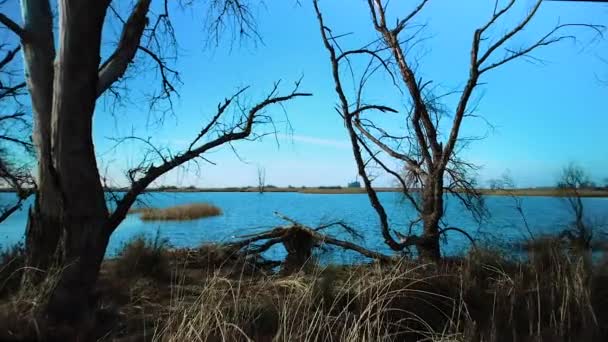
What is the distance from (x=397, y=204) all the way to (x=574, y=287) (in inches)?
202

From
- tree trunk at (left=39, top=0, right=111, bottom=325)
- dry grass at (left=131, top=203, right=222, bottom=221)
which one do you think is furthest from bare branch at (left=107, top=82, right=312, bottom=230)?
dry grass at (left=131, top=203, right=222, bottom=221)

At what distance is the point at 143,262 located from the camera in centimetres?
861

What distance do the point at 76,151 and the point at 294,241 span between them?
20.2 feet

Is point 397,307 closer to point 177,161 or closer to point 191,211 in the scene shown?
point 177,161

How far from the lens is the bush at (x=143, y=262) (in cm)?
837

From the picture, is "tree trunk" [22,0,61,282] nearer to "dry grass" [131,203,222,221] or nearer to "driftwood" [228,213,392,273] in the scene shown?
"driftwood" [228,213,392,273]

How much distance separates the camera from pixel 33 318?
425cm

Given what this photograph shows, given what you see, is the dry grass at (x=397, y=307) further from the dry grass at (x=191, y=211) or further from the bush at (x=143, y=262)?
the dry grass at (x=191, y=211)

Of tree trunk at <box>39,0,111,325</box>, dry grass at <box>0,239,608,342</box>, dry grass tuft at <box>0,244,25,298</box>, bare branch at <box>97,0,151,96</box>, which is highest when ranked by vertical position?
bare branch at <box>97,0,151,96</box>

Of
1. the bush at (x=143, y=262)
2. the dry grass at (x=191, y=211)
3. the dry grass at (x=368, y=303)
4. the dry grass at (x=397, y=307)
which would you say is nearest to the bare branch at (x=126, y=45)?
the dry grass at (x=368, y=303)

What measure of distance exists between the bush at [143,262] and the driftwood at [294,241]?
1641 mm

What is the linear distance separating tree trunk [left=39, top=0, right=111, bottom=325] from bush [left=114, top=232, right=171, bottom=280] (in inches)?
119

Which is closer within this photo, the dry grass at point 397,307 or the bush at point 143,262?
the dry grass at point 397,307

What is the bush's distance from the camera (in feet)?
27.5
